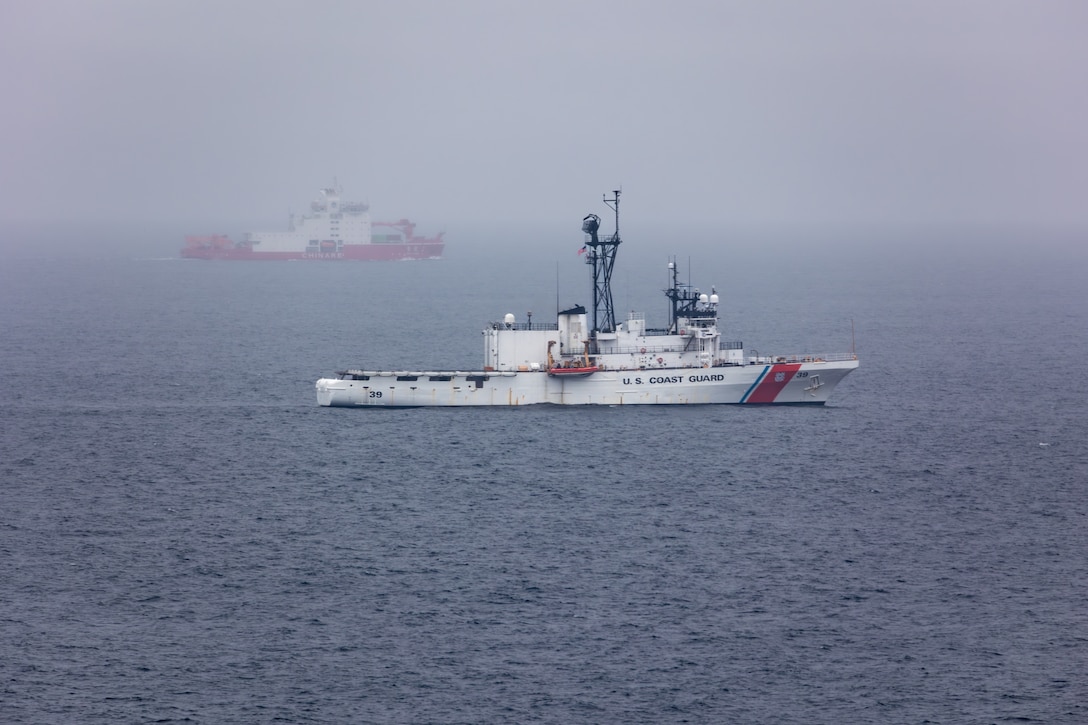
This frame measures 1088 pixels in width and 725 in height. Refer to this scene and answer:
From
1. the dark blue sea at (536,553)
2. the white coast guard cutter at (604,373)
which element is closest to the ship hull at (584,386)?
the white coast guard cutter at (604,373)

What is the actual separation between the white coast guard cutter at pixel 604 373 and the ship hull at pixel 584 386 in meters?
0.06

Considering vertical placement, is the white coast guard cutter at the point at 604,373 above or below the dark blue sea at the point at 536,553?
above

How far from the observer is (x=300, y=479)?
68.2 meters

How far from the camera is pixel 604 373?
82938mm

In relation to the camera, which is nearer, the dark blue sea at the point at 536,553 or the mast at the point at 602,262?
the dark blue sea at the point at 536,553

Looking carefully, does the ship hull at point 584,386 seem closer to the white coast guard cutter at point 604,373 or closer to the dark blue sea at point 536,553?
the white coast guard cutter at point 604,373

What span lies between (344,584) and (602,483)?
18.0 m

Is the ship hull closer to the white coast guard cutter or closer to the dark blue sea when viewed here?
the white coast guard cutter

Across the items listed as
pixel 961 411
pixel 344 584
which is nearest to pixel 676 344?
pixel 961 411

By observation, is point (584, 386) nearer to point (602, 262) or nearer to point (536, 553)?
point (602, 262)

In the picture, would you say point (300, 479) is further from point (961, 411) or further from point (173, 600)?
point (961, 411)

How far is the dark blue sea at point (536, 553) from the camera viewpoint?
43719 mm

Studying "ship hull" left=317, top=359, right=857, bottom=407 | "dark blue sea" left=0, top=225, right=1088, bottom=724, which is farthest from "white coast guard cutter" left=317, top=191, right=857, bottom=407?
"dark blue sea" left=0, top=225, right=1088, bottom=724

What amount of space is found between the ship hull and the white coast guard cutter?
60 millimetres
